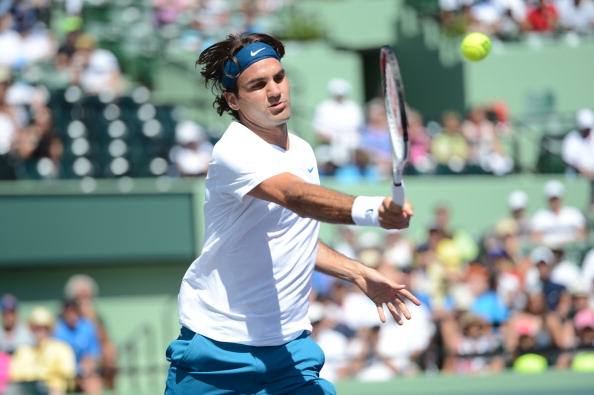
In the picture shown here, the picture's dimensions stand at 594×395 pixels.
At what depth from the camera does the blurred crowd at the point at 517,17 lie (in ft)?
52.0

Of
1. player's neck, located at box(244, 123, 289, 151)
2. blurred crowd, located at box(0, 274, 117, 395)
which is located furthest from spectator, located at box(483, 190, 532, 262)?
player's neck, located at box(244, 123, 289, 151)

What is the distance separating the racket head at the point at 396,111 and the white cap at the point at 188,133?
28.7ft

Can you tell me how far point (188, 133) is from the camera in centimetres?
1259

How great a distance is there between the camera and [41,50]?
45.5ft

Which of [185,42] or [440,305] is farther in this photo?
[185,42]

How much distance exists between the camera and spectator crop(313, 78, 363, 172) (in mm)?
13031

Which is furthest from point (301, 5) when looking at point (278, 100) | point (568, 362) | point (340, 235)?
point (278, 100)

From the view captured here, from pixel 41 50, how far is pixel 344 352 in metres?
6.51

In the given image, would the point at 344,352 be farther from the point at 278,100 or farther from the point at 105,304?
the point at 278,100

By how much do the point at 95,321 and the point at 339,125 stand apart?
4524 mm

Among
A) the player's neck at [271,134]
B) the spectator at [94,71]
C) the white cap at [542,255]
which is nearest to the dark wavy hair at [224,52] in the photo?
the player's neck at [271,134]

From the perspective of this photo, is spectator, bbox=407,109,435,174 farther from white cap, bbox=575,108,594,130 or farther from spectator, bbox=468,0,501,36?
spectator, bbox=468,0,501,36

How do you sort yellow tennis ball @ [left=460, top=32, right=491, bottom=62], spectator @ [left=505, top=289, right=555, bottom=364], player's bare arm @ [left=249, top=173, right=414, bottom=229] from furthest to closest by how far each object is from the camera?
spectator @ [left=505, top=289, right=555, bottom=364] → yellow tennis ball @ [left=460, top=32, right=491, bottom=62] → player's bare arm @ [left=249, top=173, right=414, bottom=229]

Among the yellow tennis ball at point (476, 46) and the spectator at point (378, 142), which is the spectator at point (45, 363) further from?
the yellow tennis ball at point (476, 46)
